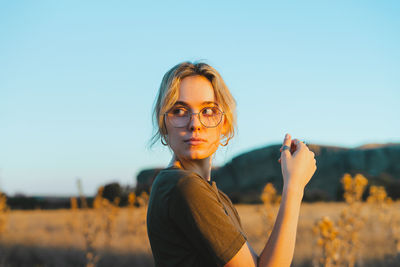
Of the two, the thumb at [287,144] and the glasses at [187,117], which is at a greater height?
the glasses at [187,117]

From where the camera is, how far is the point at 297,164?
1052mm

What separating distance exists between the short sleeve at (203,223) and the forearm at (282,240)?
7 centimetres

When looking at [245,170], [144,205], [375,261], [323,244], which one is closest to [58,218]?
[144,205]

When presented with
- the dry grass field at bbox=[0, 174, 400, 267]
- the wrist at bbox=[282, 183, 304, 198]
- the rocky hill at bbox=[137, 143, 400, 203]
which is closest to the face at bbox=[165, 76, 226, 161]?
the wrist at bbox=[282, 183, 304, 198]

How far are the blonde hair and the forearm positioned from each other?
0.43 meters

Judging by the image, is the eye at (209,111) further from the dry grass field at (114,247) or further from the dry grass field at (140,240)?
the dry grass field at (114,247)

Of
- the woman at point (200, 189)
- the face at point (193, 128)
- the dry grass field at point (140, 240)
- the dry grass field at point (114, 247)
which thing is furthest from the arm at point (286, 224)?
the dry grass field at point (114, 247)

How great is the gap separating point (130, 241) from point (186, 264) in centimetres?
606

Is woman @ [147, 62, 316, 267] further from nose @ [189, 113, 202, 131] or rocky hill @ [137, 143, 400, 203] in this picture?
rocky hill @ [137, 143, 400, 203]

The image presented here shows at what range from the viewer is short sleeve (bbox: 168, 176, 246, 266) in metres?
0.89

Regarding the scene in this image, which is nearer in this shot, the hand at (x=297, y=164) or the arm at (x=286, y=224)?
the arm at (x=286, y=224)

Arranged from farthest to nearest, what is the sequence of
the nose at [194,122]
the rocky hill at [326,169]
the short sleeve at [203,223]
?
the rocky hill at [326,169]
the nose at [194,122]
the short sleeve at [203,223]

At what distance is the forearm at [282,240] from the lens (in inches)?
36.3

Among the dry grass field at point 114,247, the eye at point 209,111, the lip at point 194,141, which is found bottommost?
the dry grass field at point 114,247
